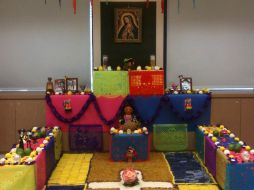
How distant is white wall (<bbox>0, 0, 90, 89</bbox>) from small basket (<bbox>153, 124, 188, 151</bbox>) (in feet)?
5.37

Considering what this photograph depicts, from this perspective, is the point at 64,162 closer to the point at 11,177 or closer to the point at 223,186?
the point at 11,177

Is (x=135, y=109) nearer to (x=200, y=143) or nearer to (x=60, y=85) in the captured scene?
(x=200, y=143)

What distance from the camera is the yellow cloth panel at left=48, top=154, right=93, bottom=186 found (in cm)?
520

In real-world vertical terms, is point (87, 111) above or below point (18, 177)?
above

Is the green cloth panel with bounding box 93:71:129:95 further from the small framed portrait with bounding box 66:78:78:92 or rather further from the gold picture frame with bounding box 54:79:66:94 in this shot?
the gold picture frame with bounding box 54:79:66:94

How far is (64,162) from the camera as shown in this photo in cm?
606

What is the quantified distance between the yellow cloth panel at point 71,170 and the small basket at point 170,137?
1129mm

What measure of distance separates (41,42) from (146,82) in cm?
211

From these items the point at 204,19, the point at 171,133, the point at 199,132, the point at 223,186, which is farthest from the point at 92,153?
the point at 204,19

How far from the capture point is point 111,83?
6.45 m

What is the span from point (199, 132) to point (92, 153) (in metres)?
1.77

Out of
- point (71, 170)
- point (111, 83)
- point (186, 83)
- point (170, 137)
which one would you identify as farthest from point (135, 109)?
point (71, 170)

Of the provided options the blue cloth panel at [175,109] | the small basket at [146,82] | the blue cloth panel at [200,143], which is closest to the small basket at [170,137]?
the blue cloth panel at [175,109]

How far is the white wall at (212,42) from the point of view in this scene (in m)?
7.12
